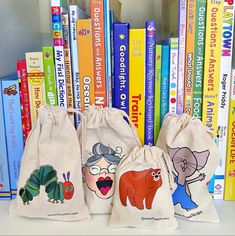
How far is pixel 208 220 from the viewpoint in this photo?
55 cm

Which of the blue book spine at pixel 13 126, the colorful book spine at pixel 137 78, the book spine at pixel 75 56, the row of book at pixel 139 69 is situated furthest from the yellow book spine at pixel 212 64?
the blue book spine at pixel 13 126

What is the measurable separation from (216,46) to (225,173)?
0.79 ft

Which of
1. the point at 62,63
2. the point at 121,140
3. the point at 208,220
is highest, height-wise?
the point at 62,63

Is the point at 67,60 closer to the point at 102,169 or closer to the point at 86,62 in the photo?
the point at 86,62

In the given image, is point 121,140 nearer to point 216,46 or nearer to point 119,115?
point 119,115

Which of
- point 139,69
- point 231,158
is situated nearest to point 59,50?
point 139,69

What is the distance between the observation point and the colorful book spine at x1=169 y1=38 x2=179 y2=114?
0.56 metres

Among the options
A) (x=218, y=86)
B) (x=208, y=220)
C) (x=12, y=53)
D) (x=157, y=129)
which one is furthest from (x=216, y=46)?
(x=12, y=53)

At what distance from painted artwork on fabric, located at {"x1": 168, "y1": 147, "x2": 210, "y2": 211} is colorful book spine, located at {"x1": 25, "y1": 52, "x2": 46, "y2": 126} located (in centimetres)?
26

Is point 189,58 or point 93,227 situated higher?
point 189,58

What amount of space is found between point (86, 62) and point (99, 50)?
1.2 inches

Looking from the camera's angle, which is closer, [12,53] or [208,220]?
[208,220]

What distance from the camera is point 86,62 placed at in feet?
1.87

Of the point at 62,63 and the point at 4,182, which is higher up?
the point at 62,63
